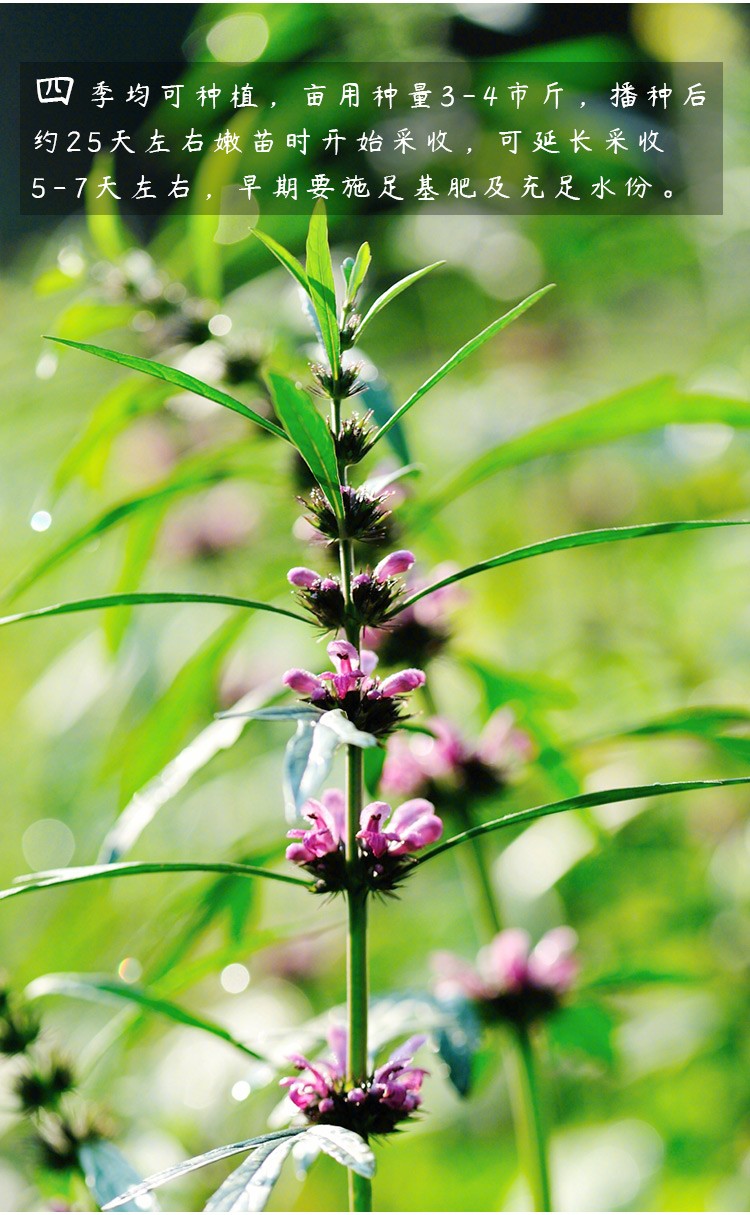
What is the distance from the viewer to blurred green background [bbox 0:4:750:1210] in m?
0.75

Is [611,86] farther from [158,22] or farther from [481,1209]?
[481,1209]

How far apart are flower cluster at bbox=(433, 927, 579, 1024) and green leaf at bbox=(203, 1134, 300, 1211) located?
13.7 inches

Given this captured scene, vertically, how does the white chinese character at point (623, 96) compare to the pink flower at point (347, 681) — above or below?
above

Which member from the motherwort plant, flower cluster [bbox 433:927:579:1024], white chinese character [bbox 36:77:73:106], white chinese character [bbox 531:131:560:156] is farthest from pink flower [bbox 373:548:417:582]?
white chinese character [bbox 531:131:560:156]

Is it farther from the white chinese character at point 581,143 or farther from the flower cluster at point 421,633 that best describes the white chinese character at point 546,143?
the flower cluster at point 421,633

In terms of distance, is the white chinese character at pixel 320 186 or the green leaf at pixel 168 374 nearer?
the green leaf at pixel 168 374

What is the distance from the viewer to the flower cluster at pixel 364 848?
0.43m

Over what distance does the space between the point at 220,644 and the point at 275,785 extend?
1.74 feet

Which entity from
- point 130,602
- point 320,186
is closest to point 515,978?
point 130,602

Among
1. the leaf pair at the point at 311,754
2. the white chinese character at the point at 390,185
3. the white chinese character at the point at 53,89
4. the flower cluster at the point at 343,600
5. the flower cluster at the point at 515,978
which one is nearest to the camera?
the leaf pair at the point at 311,754

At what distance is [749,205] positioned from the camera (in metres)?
1.49

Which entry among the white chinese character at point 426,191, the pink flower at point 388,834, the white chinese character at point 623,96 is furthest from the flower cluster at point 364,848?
the white chinese character at point 623,96

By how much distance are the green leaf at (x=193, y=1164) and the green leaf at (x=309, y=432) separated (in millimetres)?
215

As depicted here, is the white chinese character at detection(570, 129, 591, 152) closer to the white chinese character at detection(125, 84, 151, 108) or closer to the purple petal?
the white chinese character at detection(125, 84, 151, 108)
